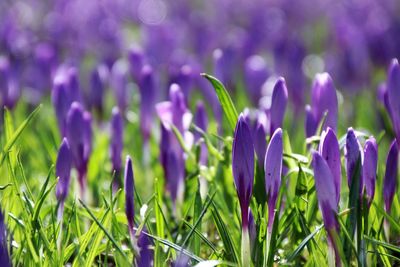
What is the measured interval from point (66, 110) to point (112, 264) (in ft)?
2.22

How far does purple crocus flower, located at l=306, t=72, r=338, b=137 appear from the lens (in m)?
2.15

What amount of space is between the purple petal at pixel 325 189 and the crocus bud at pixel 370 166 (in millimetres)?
139

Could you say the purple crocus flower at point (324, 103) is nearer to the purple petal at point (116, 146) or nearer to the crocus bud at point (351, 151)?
the crocus bud at point (351, 151)

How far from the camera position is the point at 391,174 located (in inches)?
76.0

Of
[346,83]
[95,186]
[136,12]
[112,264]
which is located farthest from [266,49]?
[112,264]

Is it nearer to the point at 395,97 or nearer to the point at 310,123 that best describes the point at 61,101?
the point at 310,123

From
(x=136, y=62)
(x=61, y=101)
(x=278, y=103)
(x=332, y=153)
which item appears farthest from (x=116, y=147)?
(x=332, y=153)

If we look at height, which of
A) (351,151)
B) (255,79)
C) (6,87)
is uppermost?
(351,151)

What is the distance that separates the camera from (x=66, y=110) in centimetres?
263

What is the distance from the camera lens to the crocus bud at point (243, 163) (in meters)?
1.74

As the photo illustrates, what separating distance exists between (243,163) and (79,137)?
820mm

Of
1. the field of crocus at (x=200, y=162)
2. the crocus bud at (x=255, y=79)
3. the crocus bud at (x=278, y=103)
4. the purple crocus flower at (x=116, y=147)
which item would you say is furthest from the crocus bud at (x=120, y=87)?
the crocus bud at (x=278, y=103)

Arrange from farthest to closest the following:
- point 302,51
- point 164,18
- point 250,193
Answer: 1. point 164,18
2. point 302,51
3. point 250,193

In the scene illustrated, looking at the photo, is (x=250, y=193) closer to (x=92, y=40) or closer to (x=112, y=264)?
(x=112, y=264)
